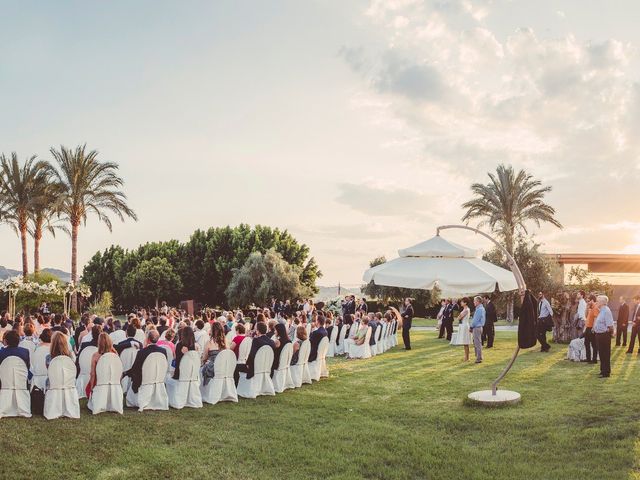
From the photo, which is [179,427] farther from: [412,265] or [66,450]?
[412,265]

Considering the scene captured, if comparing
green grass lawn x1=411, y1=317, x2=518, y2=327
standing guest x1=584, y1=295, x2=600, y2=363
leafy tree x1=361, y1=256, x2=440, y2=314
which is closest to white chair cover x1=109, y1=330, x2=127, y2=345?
standing guest x1=584, y1=295, x2=600, y2=363

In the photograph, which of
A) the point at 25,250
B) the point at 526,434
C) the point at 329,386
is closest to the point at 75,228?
the point at 25,250

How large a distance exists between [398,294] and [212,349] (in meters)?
32.5

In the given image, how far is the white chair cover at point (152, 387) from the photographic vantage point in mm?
10922

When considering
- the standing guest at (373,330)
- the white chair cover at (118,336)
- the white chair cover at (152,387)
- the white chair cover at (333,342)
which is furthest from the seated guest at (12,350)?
the standing guest at (373,330)

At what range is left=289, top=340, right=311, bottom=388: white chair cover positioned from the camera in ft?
45.6

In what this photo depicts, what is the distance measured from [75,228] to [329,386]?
1261 inches

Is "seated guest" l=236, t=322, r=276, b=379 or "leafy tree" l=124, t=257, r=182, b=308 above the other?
"leafy tree" l=124, t=257, r=182, b=308

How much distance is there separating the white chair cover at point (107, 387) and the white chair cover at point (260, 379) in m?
2.59

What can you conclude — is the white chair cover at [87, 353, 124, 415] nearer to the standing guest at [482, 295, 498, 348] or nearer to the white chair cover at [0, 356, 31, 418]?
the white chair cover at [0, 356, 31, 418]

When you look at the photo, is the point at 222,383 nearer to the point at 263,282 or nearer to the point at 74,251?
the point at 263,282

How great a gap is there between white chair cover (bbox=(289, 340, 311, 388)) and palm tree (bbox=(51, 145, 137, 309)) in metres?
30.3

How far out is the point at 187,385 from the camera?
37.5 feet

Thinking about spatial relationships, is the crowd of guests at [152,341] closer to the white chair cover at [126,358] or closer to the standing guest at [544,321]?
the white chair cover at [126,358]
